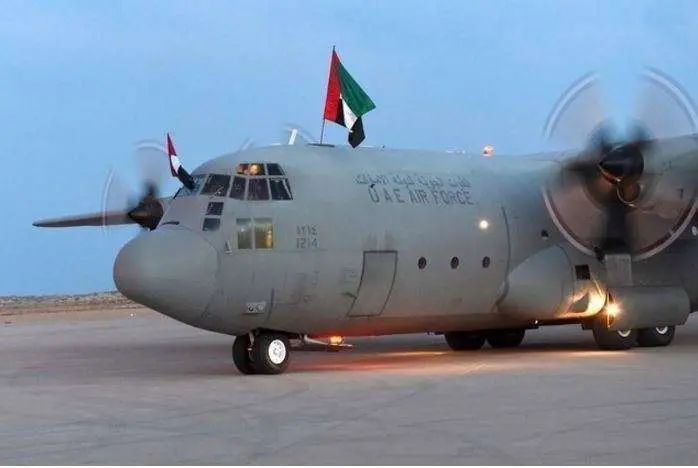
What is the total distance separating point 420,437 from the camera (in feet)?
31.0

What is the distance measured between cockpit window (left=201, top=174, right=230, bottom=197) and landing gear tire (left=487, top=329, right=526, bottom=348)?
26.4 feet

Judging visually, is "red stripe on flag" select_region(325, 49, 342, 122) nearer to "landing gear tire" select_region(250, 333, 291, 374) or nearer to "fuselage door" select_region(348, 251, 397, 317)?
"fuselage door" select_region(348, 251, 397, 317)

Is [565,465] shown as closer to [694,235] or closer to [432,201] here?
[432,201]

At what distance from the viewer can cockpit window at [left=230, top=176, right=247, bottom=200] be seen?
16203 millimetres

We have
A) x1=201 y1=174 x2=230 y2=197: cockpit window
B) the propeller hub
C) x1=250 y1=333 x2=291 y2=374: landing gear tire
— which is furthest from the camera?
the propeller hub

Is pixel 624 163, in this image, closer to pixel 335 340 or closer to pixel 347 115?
pixel 347 115

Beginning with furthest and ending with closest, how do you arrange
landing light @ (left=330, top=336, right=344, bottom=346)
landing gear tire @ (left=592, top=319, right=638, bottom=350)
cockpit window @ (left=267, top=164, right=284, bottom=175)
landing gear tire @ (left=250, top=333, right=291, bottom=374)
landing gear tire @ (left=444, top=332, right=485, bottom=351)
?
landing gear tire @ (left=444, top=332, right=485, bottom=351), landing gear tire @ (left=592, top=319, right=638, bottom=350), landing light @ (left=330, top=336, right=344, bottom=346), cockpit window @ (left=267, top=164, right=284, bottom=175), landing gear tire @ (left=250, top=333, right=291, bottom=374)

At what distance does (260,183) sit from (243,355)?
274 cm

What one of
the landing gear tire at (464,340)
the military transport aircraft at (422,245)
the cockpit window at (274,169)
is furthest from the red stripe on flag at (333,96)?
the landing gear tire at (464,340)

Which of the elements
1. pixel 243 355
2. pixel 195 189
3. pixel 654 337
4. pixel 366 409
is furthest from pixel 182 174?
pixel 654 337

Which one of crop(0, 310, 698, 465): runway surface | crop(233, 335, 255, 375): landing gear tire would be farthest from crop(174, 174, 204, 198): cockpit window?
crop(0, 310, 698, 465): runway surface

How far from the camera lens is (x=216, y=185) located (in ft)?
53.6

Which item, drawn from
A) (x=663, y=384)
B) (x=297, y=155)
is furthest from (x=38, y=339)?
(x=663, y=384)

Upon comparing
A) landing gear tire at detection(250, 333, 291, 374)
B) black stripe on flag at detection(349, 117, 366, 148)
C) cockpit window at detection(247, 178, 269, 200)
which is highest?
black stripe on flag at detection(349, 117, 366, 148)
